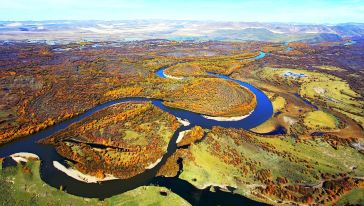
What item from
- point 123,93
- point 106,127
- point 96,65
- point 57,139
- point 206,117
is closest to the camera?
point 57,139

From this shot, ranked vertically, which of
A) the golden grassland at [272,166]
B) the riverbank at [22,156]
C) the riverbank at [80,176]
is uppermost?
the riverbank at [22,156]

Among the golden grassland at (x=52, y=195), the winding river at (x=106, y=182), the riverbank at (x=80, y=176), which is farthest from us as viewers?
the riverbank at (x=80, y=176)

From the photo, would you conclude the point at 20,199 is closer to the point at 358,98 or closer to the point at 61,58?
the point at 358,98

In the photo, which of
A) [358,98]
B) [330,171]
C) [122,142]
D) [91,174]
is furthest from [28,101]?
[358,98]

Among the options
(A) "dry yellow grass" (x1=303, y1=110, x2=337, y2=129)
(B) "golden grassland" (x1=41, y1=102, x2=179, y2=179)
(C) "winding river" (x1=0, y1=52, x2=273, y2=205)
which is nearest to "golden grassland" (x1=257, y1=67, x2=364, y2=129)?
(A) "dry yellow grass" (x1=303, y1=110, x2=337, y2=129)

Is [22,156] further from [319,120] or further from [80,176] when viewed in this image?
[319,120]

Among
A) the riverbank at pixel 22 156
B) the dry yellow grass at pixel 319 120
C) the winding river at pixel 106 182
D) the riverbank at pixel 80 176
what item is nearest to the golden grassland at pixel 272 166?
the winding river at pixel 106 182

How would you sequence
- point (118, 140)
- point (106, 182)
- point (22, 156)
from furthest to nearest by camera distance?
point (118, 140)
point (22, 156)
point (106, 182)

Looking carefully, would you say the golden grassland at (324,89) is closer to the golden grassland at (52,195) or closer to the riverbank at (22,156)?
the golden grassland at (52,195)

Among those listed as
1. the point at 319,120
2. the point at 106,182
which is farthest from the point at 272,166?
the point at 319,120

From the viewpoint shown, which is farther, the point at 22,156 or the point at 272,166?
the point at 22,156

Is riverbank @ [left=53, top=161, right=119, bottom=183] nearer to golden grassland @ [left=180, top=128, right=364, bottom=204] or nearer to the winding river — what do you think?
the winding river
